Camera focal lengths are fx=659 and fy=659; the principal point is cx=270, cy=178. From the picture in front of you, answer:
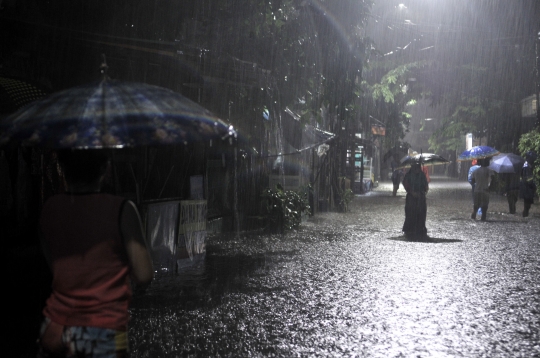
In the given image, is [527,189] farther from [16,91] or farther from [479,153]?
[16,91]

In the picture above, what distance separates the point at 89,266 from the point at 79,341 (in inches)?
12.5

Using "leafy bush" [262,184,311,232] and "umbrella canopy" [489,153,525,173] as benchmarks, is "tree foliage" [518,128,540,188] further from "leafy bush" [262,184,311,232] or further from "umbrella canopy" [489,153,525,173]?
"leafy bush" [262,184,311,232]

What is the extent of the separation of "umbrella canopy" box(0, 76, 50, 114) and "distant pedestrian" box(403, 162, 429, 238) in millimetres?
8376

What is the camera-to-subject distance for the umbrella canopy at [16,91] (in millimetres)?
8945

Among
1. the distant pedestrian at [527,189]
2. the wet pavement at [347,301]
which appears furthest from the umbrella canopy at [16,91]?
the distant pedestrian at [527,189]

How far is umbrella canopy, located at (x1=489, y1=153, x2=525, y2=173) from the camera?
21703 millimetres

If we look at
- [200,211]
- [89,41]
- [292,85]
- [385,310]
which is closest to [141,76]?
[89,41]

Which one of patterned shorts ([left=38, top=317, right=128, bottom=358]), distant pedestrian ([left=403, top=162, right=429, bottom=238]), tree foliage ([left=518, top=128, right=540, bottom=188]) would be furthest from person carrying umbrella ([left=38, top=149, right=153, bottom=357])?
tree foliage ([left=518, top=128, right=540, bottom=188])

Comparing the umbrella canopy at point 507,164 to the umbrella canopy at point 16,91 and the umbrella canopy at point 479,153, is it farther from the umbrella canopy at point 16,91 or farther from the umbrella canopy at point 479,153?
the umbrella canopy at point 16,91

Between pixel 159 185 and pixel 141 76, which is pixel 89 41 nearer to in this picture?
pixel 141 76

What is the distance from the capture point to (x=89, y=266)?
9.39ft

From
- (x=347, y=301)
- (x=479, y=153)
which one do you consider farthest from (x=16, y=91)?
(x=479, y=153)

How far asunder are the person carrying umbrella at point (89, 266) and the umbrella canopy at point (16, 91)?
21.7 ft

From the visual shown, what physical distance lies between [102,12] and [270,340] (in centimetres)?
743
